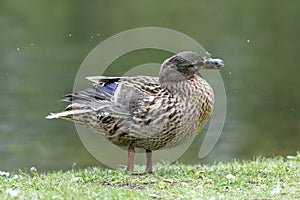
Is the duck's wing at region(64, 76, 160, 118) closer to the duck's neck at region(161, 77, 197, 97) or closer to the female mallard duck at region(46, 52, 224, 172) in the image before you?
the female mallard duck at region(46, 52, 224, 172)

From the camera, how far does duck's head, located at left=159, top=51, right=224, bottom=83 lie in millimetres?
8312

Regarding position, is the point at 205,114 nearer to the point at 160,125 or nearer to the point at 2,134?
the point at 160,125

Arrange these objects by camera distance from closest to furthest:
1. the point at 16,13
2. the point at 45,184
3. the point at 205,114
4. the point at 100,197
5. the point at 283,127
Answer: the point at 100,197 < the point at 45,184 < the point at 205,114 < the point at 283,127 < the point at 16,13

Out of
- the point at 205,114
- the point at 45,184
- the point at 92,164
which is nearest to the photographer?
the point at 45,184

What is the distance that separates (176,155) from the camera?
11.4m

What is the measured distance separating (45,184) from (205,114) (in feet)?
6.82

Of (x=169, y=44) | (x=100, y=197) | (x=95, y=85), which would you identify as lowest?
(x=100, y=197)

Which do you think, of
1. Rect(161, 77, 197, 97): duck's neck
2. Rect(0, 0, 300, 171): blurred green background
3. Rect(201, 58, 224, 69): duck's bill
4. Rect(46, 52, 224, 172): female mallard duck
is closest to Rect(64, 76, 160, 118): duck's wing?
Rect(46, 52, 224, 172): female mallard duck

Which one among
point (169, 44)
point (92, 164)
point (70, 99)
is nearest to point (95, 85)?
point (70, 99)

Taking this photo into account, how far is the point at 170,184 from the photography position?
7512 millimetres

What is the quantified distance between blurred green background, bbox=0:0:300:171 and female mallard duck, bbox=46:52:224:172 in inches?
221

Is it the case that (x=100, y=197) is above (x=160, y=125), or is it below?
below

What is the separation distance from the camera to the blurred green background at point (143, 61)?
15523 mm

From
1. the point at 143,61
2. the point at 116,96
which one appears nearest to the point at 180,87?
the point at 116,96
